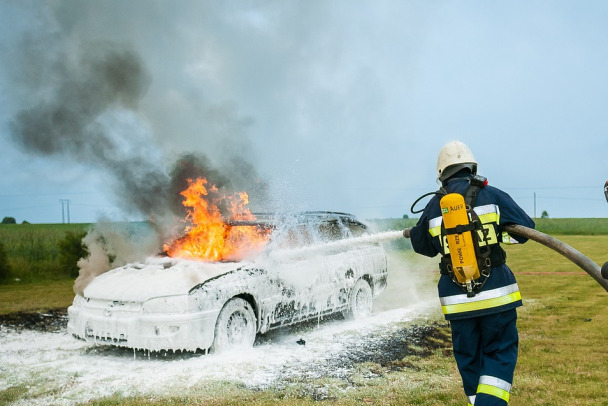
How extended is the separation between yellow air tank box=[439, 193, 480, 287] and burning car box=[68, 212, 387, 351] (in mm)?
2040

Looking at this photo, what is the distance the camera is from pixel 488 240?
3.65 meters

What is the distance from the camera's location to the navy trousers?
349cm

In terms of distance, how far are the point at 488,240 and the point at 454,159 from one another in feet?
2.23

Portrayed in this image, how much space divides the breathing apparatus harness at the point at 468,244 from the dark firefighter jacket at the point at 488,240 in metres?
→ 0.04

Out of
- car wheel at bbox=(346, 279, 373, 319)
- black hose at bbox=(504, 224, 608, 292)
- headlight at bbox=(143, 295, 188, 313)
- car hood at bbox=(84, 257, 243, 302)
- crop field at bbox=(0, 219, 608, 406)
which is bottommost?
crop field at bbox=(0, 219, 608, 406)

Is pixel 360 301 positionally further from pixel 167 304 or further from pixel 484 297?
pixel 484 297

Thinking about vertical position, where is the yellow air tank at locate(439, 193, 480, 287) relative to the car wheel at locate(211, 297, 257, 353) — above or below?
above

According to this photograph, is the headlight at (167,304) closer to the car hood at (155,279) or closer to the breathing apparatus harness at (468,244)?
the car hood at (155,279)

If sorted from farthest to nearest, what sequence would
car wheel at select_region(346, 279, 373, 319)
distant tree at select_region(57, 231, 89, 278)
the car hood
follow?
1. distant tree at select_region(57, 231, 89, 278)
2. car wheel at select_region(346, 279, 373, 319)
3. the car hood

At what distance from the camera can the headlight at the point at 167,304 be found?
19.2 feet

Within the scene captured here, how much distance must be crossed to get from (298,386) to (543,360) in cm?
280

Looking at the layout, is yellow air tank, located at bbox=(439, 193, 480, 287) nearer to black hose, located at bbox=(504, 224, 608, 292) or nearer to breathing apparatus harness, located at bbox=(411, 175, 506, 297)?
breathing apparatus harness, located at bbox=(411, 175, 506, 297)

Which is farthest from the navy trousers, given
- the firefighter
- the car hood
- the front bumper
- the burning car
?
the car hood

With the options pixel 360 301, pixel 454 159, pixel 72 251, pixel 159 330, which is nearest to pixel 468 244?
pixel 454 159
